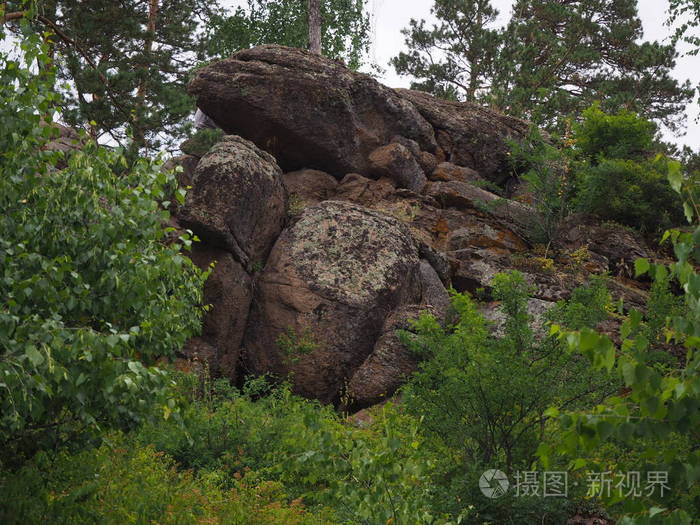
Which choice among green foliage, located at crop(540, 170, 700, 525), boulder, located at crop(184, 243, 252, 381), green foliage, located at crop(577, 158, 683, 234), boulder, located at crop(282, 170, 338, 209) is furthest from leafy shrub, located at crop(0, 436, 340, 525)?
green foliage, located at crop(577, 158, 683, 234)

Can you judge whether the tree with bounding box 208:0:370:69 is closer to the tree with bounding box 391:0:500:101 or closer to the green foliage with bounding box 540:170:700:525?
the tree with bounding box 391:0:500:101

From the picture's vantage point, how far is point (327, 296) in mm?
14055

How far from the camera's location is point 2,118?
597cm

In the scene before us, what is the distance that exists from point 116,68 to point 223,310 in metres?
6.55

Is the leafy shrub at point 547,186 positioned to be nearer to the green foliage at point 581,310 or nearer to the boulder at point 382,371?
the boulder at point 382,371

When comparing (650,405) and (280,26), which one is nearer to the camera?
(650,405)

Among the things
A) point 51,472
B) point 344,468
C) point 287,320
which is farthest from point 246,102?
point 344,468

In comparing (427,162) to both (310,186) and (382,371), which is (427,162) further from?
(382,371)

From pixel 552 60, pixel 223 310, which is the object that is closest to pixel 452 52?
pixel 552 60

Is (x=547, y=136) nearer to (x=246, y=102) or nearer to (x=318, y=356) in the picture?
(x=246, y=102)

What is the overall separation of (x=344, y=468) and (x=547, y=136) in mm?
20399

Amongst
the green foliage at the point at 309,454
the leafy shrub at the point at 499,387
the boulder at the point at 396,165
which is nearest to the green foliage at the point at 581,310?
the leafy shrub at the point at 499,387

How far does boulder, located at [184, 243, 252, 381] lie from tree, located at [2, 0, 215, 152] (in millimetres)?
2493

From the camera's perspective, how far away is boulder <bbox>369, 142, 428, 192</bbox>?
19297 mm
